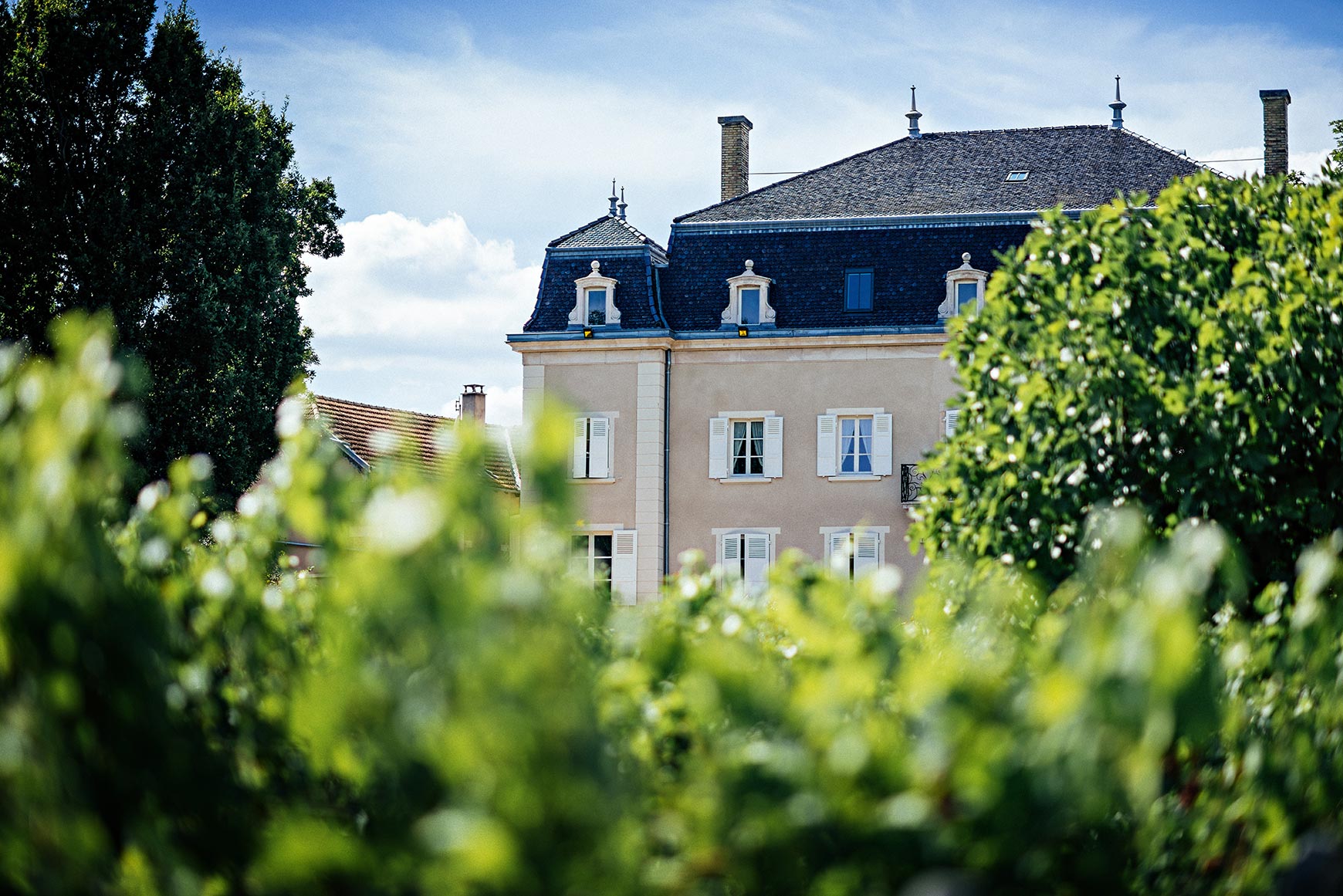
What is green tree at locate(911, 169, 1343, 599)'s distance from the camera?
5.24 m

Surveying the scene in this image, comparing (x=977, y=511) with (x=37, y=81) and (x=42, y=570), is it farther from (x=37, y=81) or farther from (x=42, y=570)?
(x=37, y=81)

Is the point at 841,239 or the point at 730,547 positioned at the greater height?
the point at 841,239

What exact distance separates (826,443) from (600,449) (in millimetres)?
5158

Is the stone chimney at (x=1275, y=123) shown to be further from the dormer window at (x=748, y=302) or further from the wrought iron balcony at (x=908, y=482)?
the dormer window at (x=748, y=302)

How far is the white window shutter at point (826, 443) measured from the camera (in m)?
28.4

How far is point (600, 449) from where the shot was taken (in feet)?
96.3

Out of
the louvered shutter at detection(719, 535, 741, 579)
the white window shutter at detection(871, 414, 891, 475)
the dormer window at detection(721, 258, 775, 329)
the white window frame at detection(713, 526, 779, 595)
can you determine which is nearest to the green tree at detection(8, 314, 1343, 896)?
the white window shutter at detection(871, 414, 891, 475)

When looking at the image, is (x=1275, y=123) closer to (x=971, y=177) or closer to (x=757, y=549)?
(x=971, y=177)

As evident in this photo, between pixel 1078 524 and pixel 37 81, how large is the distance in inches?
936

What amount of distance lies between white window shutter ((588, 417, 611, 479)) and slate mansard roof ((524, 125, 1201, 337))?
6.88 ft

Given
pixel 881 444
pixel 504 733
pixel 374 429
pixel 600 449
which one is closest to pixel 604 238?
pixel 600 449

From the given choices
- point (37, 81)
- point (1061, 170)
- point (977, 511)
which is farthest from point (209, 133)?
point (977, 511)

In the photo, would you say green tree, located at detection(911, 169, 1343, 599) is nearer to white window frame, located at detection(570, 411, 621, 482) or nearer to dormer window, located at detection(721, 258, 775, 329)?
dormer window, located at detection(721, 258, 775, 329)

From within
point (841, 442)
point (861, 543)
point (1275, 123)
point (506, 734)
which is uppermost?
point (1275, 123)
